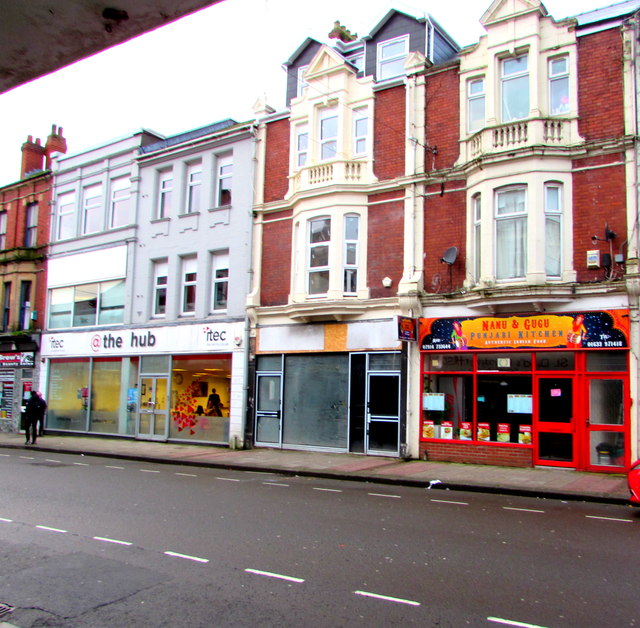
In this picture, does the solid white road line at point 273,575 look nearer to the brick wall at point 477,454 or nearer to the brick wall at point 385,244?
the brick wall at point 477,454

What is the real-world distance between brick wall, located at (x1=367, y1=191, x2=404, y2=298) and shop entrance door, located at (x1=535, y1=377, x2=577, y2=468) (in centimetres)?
495

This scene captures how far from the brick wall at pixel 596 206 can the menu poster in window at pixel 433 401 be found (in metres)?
4.60

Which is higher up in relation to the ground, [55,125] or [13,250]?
[55,125]

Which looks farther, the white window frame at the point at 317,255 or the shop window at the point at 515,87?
the white window frame at the point at 317,255

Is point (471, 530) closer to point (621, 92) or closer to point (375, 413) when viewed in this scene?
point (375, 413)

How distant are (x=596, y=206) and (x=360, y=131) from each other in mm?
7354

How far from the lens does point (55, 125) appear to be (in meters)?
31.1

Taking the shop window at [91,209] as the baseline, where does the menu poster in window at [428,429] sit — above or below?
below

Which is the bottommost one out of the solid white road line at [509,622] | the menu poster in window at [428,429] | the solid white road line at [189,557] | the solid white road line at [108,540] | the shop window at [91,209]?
the solid white road line at [108,540]

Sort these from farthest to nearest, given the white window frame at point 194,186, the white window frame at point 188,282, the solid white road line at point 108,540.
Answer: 1. the white window frame at point 194,186
2. the white window frame at point 188,282
3. the solid white road line at point 108,540

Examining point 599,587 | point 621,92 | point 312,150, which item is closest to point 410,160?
point 312,150

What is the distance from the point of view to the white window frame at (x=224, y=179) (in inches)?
875

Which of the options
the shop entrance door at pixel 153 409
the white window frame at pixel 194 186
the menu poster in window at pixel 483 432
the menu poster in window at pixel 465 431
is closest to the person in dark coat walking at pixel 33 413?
the shop entrance door at pixel 153 409

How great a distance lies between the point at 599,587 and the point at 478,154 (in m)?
12.3
